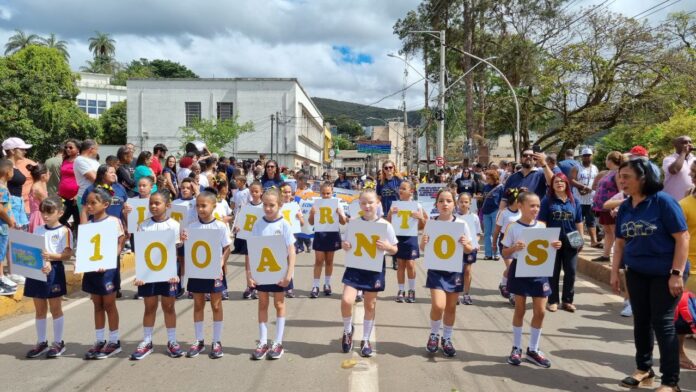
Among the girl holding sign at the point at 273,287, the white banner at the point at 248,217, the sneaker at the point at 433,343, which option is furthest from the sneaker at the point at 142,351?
the sneaker at the point at 433,343

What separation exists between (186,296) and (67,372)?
10.0 ft

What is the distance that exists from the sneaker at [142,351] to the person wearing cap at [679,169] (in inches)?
268

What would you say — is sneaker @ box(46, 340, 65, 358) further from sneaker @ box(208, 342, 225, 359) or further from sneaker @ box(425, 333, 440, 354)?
sneaker @ box(425, 333, 440, 354)

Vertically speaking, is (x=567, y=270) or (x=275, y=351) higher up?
(x=567, y=270)

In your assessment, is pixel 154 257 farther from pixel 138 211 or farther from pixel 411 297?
pixel 411 297

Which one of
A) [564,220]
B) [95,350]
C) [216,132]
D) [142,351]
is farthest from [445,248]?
[216,132]

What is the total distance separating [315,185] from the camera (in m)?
19.5

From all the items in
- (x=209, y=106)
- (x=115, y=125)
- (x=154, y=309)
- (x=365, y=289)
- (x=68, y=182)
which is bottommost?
(x=154, y=309)

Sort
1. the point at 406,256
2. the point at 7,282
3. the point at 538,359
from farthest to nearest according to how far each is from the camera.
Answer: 1. the point at 406,256
2. the point at 7,282
3. the point at 538,359

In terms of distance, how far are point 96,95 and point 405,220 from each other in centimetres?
7069

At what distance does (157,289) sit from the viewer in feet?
17.3

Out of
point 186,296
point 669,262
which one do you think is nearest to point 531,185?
point 669,262

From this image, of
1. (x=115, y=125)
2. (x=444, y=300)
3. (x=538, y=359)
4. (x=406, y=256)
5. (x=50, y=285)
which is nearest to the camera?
(x=538, y=359)

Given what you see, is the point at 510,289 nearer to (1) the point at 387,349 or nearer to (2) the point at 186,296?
(1) the point at 387,349
